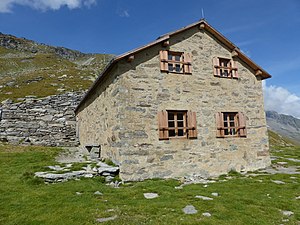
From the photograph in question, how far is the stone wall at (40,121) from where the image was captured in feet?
71.8

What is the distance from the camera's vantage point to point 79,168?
11.4 m

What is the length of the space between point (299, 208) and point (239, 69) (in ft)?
32.8

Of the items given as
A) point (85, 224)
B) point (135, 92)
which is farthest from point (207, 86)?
point (85, 224)

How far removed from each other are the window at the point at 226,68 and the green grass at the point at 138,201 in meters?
6.80

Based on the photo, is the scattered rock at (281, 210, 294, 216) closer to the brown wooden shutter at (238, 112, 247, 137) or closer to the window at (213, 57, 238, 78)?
the brown wooden shutter at (238, 112, 247, 137)

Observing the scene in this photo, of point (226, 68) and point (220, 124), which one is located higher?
point (226, 68)

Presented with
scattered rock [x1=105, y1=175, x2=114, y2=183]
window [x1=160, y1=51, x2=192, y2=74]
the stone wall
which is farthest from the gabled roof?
the stone wall

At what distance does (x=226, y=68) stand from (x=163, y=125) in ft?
20.1

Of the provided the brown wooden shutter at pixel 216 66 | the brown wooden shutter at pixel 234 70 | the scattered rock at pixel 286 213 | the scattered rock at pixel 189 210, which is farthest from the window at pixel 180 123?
the scattered rock at pixel 286 213

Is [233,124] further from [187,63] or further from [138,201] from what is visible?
[138,201]

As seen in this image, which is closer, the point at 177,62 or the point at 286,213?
the point at 286,213

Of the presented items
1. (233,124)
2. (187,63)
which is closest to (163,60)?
(187,63)

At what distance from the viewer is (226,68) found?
49.8 ft

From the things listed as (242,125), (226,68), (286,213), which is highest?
(226,68)
